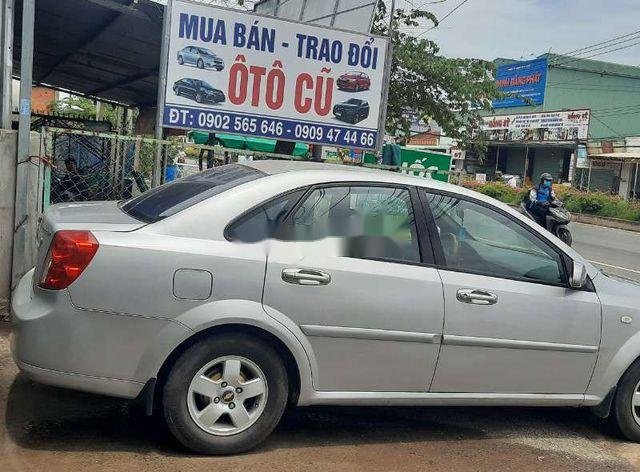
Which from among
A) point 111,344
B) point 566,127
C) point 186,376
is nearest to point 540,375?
point 186,376

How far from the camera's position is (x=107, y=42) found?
1068 cm

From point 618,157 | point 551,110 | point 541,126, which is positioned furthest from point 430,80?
point 551,110

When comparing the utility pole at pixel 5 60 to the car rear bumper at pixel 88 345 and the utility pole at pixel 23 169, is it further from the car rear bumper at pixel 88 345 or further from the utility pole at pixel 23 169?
the car rear bumper at pixel 88 345

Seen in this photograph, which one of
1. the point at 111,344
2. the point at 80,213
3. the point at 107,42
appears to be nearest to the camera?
the point at 111,344

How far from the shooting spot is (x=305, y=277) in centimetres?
361

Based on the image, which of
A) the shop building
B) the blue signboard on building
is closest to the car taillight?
the shop building

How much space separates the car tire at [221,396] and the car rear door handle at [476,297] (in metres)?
1.08

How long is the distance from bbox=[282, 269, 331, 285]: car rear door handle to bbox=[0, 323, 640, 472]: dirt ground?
965 millimetres

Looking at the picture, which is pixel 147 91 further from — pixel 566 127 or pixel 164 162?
pixel 566 127

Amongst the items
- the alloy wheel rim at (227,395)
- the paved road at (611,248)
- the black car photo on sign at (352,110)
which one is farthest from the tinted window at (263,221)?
the paved road at (611,248)

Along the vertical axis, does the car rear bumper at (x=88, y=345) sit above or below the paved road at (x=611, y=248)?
above

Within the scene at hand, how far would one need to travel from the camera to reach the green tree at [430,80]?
47.9 feet

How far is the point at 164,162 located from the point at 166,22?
1336mm

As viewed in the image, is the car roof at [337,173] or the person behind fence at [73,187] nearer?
the car roof at [337,173]
